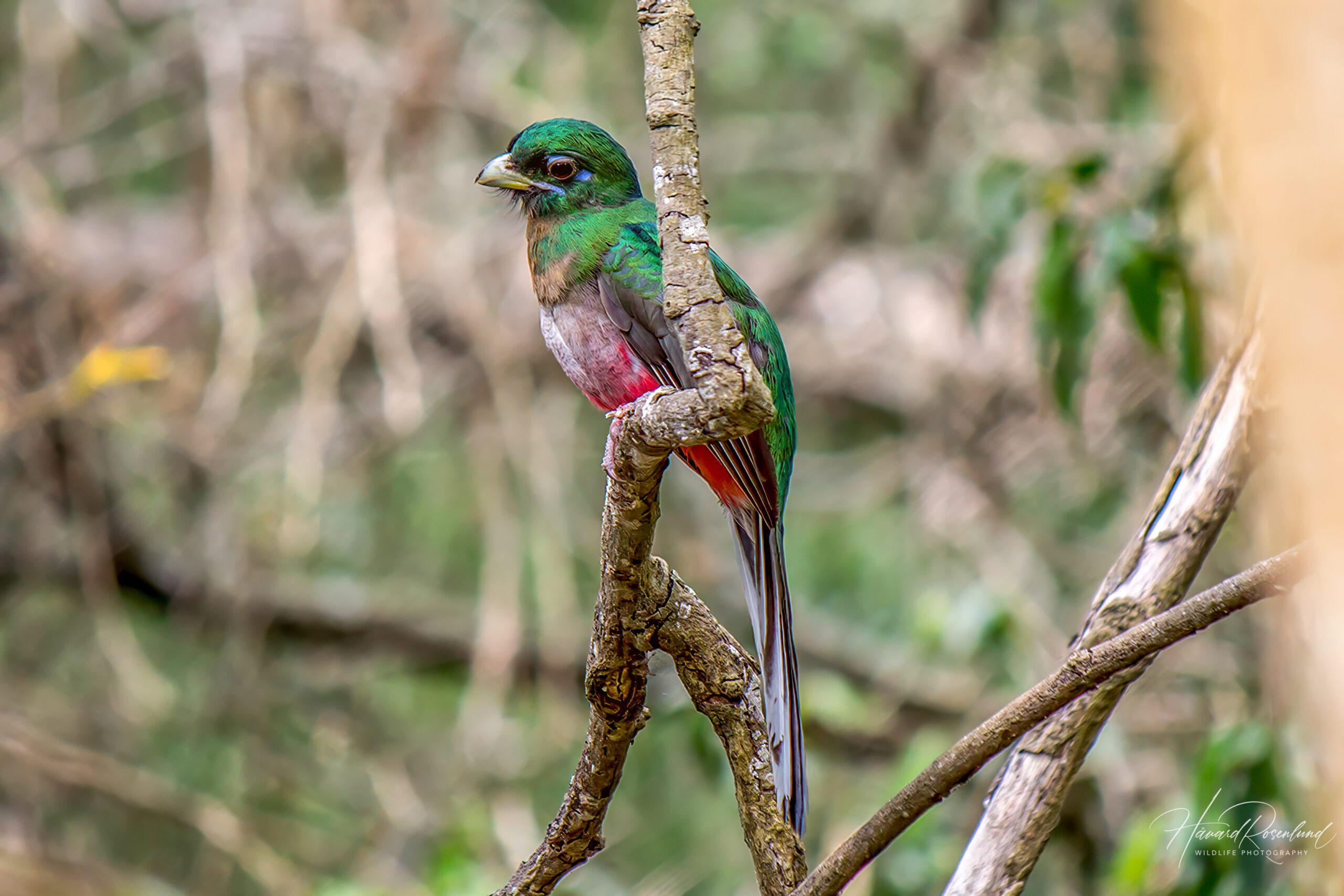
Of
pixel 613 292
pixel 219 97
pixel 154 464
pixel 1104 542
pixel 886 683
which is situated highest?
pixel 219 97

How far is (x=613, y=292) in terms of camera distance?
8.62 feet

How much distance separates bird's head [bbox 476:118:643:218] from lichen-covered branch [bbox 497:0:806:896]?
981 mm

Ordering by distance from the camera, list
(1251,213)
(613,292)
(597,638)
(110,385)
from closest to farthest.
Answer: (1251,213) < (597,638) < (613,292) < (110,385)

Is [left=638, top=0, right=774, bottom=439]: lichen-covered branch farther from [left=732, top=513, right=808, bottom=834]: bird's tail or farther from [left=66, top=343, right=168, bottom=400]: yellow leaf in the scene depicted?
[left=66, top=343, right=168, bottom=400]: yellow leaf

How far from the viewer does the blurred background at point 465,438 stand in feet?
14.9

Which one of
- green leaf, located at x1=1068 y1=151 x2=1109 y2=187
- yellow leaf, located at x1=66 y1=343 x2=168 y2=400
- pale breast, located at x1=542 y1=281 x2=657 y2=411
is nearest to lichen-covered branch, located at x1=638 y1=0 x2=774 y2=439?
pale breast, located at x1=542 y1=281 x2=657 y2=411

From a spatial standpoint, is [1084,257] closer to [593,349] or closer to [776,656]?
[593,349]

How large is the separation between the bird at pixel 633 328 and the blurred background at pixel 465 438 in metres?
1.36

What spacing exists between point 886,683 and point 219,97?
372 centimetres

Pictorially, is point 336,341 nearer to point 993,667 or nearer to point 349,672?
point 349,672

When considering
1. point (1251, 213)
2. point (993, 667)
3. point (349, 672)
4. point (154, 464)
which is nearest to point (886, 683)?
point (993, 667)

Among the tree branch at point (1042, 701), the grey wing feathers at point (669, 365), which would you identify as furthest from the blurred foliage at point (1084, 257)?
the tree branch at point (1042, 701)

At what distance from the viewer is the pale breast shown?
265cm

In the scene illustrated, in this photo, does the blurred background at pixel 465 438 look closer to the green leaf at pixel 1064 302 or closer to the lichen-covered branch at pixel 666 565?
the green leaf at pixel 1064 302
